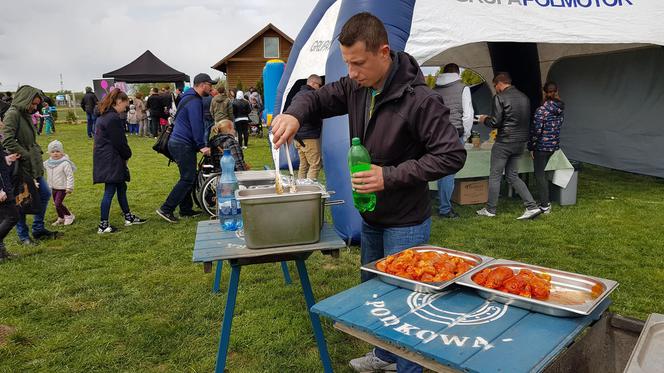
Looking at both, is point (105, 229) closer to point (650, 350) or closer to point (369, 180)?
point (369, 180)

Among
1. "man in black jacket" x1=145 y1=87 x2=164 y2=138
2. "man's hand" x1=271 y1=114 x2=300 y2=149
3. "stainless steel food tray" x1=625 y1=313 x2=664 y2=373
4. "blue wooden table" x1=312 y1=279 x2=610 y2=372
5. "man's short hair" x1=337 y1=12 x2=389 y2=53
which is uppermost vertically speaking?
"man in black jacket" x1=145 y1=87 x2=164 y2=138

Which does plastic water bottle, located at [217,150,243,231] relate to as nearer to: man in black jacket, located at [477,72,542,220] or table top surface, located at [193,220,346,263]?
table top surface, located at [193,220,346,263]

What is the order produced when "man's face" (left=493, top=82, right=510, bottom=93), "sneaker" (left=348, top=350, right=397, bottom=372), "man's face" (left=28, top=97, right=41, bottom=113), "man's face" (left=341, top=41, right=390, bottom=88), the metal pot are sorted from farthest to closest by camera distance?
"man's face" (left=493, top=82, right=510, bottom=93) → "man's face" (left=28, top=97, right=41, bottom=113) → "sneaker" (left=348, top=350, right=397, bottom=372) → the metal pot → "man's face" (left=341, top=41, right=390, bottom=88)

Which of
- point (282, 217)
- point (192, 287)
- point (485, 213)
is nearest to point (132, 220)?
point (192, 287)

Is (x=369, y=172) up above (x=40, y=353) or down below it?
above

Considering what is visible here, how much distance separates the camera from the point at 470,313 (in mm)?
1619

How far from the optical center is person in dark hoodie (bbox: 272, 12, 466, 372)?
79.0 inches

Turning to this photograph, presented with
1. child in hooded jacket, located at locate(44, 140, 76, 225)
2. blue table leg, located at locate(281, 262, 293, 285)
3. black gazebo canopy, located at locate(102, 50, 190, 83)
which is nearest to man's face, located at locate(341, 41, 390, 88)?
blue table leg, located at locate(281, 262, 293, 285)

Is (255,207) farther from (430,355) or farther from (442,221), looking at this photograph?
(442,221)

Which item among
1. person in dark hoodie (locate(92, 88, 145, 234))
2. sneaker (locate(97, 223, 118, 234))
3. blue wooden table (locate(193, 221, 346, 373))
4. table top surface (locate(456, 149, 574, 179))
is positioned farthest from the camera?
table top surface (locate(456, 149, 574, 179))

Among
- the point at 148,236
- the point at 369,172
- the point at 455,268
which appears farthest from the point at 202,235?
the point at 148,236

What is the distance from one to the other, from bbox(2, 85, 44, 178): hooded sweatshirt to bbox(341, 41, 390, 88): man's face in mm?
4526

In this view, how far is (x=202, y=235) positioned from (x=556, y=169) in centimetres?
Result: 567

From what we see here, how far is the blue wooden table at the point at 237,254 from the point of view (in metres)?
2.27
